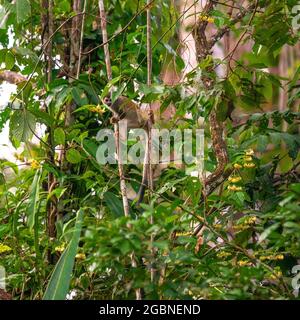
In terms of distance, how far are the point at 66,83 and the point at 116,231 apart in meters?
0.88

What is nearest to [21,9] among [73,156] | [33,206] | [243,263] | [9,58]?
[9,58]

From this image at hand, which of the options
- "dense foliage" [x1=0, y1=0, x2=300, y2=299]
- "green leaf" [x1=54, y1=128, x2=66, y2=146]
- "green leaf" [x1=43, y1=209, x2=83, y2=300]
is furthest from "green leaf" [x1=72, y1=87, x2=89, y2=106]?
"green leaf" [x1=43, y1=209, x2=83, y2=300]

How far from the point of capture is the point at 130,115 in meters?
2.32

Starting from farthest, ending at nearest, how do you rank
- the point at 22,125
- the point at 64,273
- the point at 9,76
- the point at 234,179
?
the point at 9,76
the point at 22,125
the point at 234,179
the point at 64,273

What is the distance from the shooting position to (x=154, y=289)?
1.17m

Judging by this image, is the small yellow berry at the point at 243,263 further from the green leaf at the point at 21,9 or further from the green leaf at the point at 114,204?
the green leaf at the point at 21,9

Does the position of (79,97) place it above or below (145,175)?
above

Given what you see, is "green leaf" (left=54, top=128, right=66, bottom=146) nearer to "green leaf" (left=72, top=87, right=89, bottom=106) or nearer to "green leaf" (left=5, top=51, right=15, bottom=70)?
"green leaf" (left=72, top=87, right=89, bottom=106)

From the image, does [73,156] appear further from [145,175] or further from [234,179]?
[234,179]

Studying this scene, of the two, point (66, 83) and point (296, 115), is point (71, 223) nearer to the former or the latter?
point (66, 83)

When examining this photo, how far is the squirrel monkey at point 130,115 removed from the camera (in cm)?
152

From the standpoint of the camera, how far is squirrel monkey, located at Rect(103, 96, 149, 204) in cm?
152

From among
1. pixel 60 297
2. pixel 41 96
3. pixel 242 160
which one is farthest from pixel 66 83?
pixel 60 297

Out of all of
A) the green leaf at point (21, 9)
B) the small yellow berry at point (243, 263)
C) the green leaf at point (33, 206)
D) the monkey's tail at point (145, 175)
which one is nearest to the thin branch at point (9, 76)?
the green leaf at point (21, 9)
